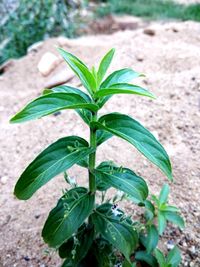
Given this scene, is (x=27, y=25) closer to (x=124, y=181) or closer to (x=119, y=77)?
(x=119, y=77)

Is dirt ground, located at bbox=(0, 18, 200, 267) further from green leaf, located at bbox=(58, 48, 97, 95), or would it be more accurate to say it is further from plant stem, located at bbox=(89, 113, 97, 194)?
green leaf, located at bbox=(58, 48, 97, 95)

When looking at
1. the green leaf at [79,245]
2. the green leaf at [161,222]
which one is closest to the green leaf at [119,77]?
the green leaf at [79,245]

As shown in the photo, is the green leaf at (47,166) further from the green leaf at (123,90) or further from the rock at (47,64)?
the rock at (47,64)

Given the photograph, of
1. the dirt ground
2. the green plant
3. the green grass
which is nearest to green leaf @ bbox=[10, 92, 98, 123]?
the green plant

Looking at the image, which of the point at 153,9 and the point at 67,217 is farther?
the point at 153,9

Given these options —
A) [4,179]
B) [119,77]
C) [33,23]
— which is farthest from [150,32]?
[119,77]

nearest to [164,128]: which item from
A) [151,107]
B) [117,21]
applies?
[151,107]

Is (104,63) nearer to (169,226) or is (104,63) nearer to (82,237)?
(82,237)
